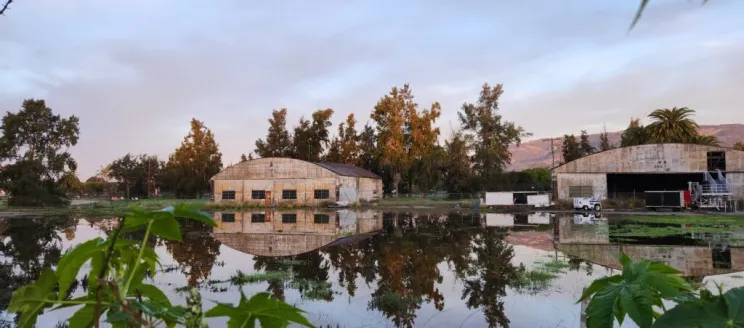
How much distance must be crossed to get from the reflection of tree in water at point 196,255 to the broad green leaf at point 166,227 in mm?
9989

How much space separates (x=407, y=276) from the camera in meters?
12.1

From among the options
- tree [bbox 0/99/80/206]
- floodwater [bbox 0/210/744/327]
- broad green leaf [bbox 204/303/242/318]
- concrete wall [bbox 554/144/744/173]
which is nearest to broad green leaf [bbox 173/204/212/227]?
broad green leaf [bbox 204/303/242/318]

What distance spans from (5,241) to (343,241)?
46.0 feet

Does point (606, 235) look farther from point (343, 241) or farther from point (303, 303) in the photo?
point (303, 303)

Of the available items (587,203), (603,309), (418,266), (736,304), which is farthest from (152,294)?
(587,203)

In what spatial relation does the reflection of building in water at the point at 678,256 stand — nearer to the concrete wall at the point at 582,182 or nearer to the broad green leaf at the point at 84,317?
the broad green leaf at the point at 84,317

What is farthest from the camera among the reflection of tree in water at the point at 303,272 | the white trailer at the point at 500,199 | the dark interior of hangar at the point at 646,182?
the dark interior of hangar at the point at 646,182

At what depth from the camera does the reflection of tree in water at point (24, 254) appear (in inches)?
440

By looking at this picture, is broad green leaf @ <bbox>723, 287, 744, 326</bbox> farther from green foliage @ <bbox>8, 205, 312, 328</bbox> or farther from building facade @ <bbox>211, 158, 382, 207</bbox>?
building facade @ <bbox>211, 158, 382, 207</bbox>

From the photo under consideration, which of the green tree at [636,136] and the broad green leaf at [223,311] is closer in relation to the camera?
the broad green leaf at [223,311]

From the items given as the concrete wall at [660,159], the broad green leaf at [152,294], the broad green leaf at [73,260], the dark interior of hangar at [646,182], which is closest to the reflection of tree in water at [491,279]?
the broad green leaf at [152,294]

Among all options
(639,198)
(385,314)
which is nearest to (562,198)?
(639,198)

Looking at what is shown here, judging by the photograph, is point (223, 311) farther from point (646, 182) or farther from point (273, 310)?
point (646, 182)

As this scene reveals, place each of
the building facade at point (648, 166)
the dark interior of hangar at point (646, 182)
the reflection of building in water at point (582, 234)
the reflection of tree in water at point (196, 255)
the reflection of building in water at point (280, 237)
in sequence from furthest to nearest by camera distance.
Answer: the dark interior of hangar at point (646, 182) < the building facade at point (648, 166) < the reflection of building in water at point (582, 234) < the reflection of building in water at point (280, 237) < the reflection of tree in water at point (196, 255)
